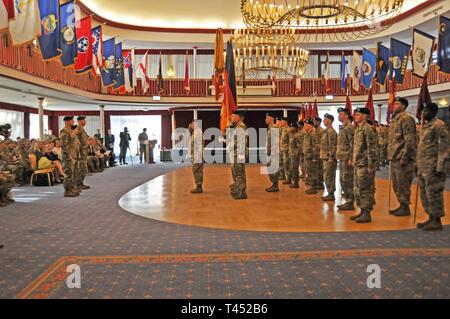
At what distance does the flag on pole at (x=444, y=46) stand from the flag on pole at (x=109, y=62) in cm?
1106

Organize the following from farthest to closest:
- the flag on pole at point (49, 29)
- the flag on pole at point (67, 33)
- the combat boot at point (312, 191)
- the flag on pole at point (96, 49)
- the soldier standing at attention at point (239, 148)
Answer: the flag on pole at point (96, 49) < the flag on pole at point (67, 33) < the flag on pole at point (49, 29) < the combat boot at point (312, 191) < the soldier standing at attention at point (239, 148)

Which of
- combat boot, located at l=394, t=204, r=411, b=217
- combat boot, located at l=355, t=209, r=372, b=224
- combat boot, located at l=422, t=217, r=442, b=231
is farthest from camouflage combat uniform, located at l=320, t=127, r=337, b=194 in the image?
combat boot, located at l=422, t=217, r=442, b=231

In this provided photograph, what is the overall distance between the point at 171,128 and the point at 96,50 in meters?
11.1

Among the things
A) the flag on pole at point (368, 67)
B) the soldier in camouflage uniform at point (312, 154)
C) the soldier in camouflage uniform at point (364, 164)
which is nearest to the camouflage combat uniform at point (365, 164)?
the soldier in camouflage uniform at point (364, 164)

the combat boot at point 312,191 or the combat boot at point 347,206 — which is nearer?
the combat boot at point 347,206

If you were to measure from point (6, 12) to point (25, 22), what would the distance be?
504 millimetres

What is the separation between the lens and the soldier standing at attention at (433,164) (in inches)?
220

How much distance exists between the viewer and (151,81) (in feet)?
70.3

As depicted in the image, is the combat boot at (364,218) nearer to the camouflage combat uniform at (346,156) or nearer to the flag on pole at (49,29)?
the camouflage combat uniform at (346,156)

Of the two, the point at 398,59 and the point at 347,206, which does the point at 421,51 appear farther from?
the point at 347,206

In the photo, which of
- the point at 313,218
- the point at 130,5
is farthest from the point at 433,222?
the point at 130,5

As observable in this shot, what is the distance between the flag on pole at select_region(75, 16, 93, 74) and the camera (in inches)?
504

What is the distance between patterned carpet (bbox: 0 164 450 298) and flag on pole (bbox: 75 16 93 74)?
7.37 m
